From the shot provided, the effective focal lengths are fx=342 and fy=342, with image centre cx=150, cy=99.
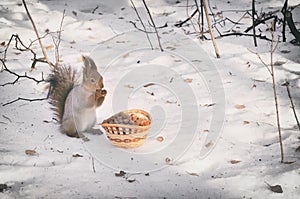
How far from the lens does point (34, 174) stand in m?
2.18

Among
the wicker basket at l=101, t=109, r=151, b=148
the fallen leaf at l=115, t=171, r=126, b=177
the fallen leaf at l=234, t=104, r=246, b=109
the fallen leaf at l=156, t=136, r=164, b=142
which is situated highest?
the wicker basket at l=101, t=109, r=151, b=148

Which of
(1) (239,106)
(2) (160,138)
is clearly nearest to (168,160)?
(2) (160,138)

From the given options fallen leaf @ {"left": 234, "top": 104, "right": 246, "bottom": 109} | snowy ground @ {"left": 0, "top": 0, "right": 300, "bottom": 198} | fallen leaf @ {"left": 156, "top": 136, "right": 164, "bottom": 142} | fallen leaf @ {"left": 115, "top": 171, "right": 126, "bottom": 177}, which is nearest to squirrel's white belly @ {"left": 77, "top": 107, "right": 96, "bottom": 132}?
snowy ground @ {"left": 0, "top": 0, "right": 300, "bottom": 198}

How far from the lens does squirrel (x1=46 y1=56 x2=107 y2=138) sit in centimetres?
276

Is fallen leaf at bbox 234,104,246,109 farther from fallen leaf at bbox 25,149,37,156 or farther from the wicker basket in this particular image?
fallen leaf at bbox 25,149,37,156

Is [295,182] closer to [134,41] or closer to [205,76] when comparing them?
[205,76]

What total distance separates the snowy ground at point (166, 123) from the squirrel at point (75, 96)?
0.47 ft

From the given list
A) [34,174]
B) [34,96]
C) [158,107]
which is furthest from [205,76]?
[34,174]

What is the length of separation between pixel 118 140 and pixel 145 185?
0.59 meters

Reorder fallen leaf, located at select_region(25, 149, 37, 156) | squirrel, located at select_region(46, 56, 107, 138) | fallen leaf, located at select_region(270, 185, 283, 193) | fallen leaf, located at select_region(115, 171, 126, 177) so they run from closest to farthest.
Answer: fallen leaf, located at select_region(270, 185, 283, 193)
fallen leaf, located at select_region(115, 171, 126, 177)
fallen leaf, located at select_region(25, 149, 37, 156)
squirrel, located at select_region(46, 56, 107, 138)

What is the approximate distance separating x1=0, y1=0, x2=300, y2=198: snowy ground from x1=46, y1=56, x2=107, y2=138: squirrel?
0.47 ft

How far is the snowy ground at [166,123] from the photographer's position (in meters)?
2.14

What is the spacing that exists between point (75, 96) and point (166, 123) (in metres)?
0.87

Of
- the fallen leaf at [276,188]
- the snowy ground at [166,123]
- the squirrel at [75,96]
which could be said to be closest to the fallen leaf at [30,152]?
the snowy ground at [166,123]
